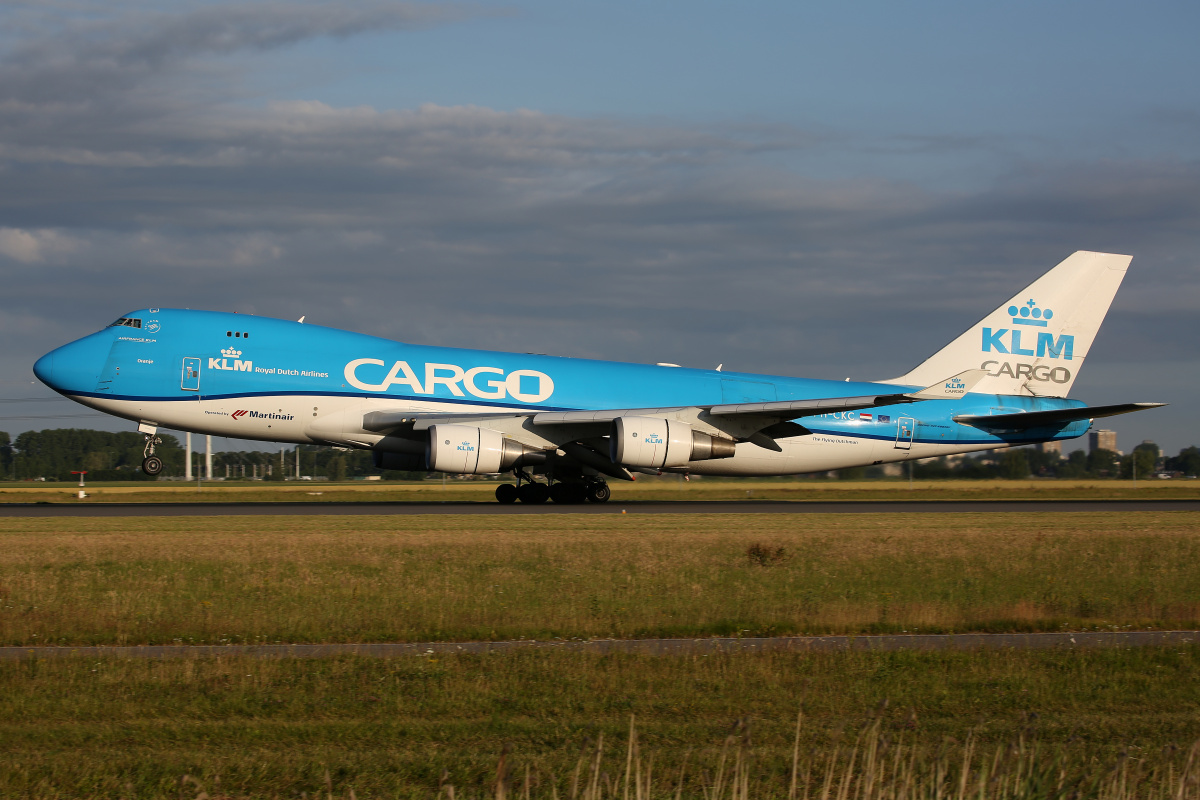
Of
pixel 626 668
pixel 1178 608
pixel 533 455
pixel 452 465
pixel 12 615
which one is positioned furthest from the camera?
pixel 533 455

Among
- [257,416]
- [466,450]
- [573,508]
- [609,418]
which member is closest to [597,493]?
[573,508]

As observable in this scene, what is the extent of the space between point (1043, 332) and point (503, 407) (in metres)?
19.9

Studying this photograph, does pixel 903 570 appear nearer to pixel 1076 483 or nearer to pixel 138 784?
pixel 138 784

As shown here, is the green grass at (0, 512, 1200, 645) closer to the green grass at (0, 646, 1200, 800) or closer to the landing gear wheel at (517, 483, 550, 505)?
the green grass at (0, 646, 1200, 800)

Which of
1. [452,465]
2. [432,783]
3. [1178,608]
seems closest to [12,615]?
[432,783]

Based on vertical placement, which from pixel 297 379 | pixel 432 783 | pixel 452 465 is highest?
pixel 297 379

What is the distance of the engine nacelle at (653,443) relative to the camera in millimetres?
30875

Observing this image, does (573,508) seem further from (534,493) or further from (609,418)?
(609,418)

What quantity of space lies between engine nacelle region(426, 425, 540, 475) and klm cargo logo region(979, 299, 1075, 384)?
1857 centimetres

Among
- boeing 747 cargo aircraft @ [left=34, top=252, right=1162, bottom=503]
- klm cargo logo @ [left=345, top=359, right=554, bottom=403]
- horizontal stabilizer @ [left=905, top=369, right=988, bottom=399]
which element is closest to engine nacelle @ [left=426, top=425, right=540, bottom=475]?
boeing 747 cargo aircraft @ [left=34, top=252, right=1162, bottom=503]

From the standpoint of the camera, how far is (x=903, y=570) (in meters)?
17.2

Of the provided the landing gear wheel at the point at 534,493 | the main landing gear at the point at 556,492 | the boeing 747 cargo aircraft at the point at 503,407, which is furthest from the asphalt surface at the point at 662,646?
the landing gear wheel at the point at 534,493

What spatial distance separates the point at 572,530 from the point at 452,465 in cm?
732

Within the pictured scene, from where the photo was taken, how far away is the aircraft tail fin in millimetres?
38281
